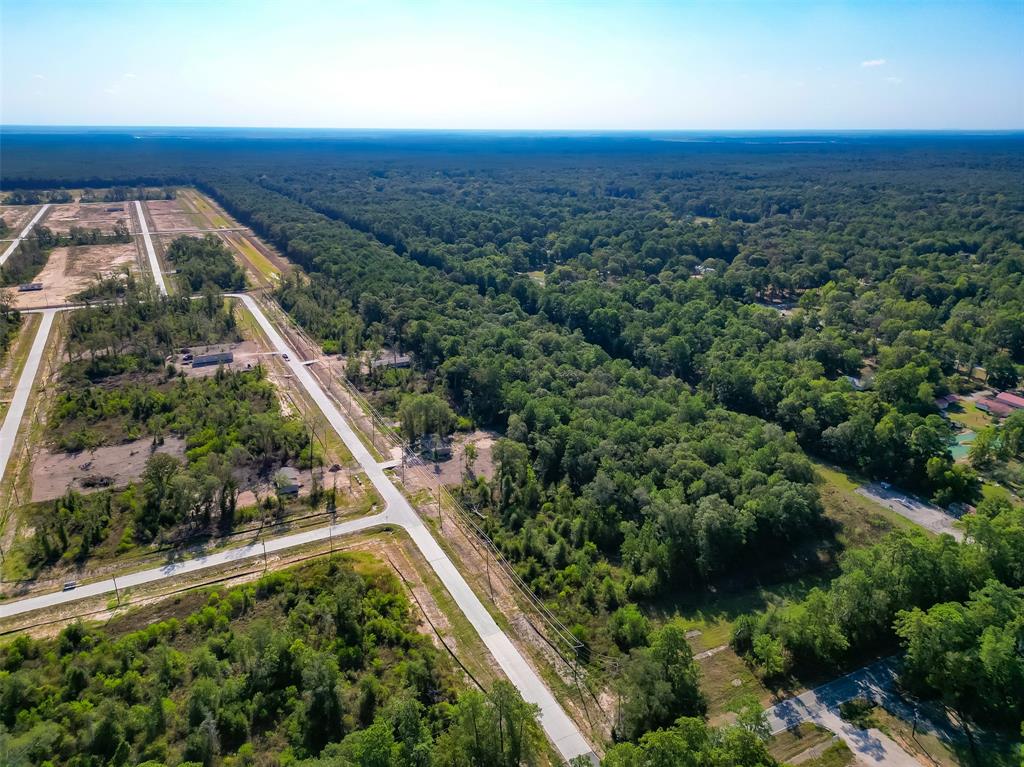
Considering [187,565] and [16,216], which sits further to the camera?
[16,216]

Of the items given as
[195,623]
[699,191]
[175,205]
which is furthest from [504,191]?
[195,623]

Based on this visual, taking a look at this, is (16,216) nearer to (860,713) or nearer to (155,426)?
(155,426)

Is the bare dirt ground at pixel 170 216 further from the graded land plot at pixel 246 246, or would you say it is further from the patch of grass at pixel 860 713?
the patch of grass at pixel 860 713

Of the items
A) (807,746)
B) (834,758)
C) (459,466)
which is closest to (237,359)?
(459,466)

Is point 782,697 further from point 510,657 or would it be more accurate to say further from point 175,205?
point 175,205

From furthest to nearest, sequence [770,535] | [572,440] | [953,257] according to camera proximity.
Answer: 1. [953,257]
2. [572,440]
3. [770,535]

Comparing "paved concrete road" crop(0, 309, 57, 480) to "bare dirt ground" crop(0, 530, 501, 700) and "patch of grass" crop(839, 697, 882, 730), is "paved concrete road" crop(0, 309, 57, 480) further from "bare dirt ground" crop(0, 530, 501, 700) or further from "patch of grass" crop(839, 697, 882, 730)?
"patch of grass" crop(839, 697, 882, 730)

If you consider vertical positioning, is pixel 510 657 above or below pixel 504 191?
below
